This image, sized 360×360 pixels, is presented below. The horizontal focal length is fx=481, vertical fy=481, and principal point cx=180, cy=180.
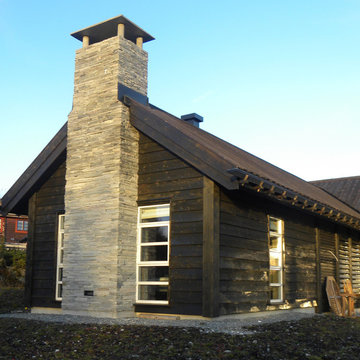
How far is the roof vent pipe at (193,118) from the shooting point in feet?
49.5

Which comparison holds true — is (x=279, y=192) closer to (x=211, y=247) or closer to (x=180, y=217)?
(x=211, y=247)

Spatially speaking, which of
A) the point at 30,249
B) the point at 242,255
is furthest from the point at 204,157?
the point at 30,249

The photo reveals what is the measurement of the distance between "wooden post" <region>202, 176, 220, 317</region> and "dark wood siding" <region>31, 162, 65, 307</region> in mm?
4212

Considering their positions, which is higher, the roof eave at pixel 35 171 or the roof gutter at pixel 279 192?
the roof eave at pixel 35 171

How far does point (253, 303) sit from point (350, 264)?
738 cm

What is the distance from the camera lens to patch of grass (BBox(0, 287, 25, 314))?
12344mm

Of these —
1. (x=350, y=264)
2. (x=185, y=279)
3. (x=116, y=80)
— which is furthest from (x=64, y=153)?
(x=350, y=264)

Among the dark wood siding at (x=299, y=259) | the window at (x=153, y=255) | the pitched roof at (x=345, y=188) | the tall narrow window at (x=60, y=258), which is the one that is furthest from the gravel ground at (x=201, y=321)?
the pitched roof at (x=345, y=188)

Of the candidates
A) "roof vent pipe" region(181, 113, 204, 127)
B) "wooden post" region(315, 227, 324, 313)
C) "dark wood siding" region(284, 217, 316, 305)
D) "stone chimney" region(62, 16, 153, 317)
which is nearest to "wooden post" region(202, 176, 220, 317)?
"stone chimney" region(62, 16, 153, 317)

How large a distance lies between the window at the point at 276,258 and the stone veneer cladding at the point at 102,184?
11.2 ft

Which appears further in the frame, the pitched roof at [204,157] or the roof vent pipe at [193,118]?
the roof vent pipe at [193,118]

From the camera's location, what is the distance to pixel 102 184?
33.6 feet

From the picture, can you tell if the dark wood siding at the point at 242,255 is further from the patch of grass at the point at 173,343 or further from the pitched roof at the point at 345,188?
the pitched roof at the point at 345,188

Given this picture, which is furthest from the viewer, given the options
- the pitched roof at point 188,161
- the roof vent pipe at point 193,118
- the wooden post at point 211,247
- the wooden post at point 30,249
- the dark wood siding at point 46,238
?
the roof vent pipe at point 193,118
